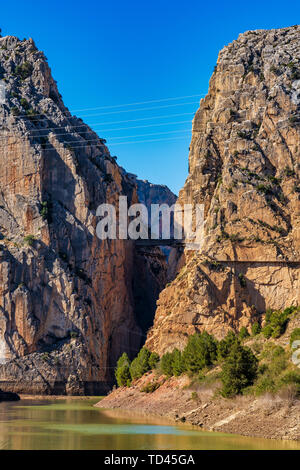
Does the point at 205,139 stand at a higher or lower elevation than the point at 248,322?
higher

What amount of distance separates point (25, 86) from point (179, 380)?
7514 centimetres

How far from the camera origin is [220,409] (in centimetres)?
6769

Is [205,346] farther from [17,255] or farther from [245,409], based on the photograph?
[17,255]

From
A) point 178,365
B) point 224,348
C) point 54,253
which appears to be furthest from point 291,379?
point 54,253

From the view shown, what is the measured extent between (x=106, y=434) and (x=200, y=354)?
22.3 meters

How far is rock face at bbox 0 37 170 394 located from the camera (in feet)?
404

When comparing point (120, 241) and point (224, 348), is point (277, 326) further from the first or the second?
point (120, 241)

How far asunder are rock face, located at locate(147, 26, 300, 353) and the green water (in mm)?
30770

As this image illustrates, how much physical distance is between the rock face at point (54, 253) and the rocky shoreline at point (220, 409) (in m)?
32.2

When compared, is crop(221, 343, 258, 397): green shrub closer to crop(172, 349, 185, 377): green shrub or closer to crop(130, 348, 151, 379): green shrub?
crop(172, 349, 185, 377): green shrub

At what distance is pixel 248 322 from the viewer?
10944 centimetres

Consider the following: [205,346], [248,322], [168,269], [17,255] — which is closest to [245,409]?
[205,346]
